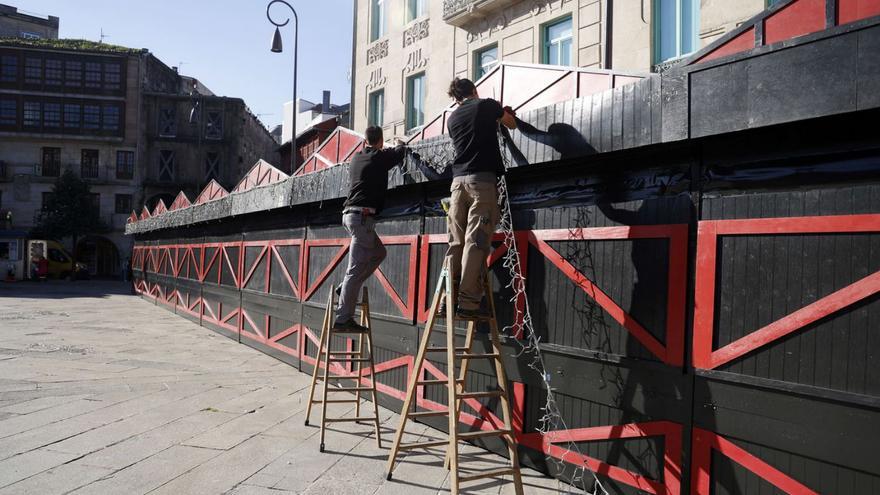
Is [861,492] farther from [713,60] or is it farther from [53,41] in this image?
[53,41]

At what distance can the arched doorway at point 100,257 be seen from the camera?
157 feet

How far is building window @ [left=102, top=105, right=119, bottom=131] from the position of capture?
4659 centimetres

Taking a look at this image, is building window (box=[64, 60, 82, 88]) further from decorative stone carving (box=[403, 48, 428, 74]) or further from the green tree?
decorative stone carving (box=[403, 48, 428, 74])

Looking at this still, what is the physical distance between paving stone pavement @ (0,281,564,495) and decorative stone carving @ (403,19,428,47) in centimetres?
1188

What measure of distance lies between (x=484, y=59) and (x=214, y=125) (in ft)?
121

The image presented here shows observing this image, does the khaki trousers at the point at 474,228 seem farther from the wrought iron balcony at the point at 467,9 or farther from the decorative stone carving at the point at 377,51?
the decorative stone carving at the point at 377,51

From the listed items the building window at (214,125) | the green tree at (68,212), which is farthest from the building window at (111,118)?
the building window at (214,125)

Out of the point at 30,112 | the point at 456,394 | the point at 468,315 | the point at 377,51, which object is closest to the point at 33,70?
the point at 30,112

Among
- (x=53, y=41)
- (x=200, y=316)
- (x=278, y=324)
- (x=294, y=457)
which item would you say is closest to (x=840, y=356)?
(x=294, y=457)

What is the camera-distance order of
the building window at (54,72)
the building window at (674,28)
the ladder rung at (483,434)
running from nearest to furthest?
the ladder rung at (483,434) → the building window at (674,28) → the building window at (54,72)

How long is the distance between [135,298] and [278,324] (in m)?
19.6

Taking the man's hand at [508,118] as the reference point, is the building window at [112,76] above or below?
above

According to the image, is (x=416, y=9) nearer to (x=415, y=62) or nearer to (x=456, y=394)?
(x=415, y=62)

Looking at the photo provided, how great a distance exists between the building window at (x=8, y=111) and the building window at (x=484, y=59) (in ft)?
146
